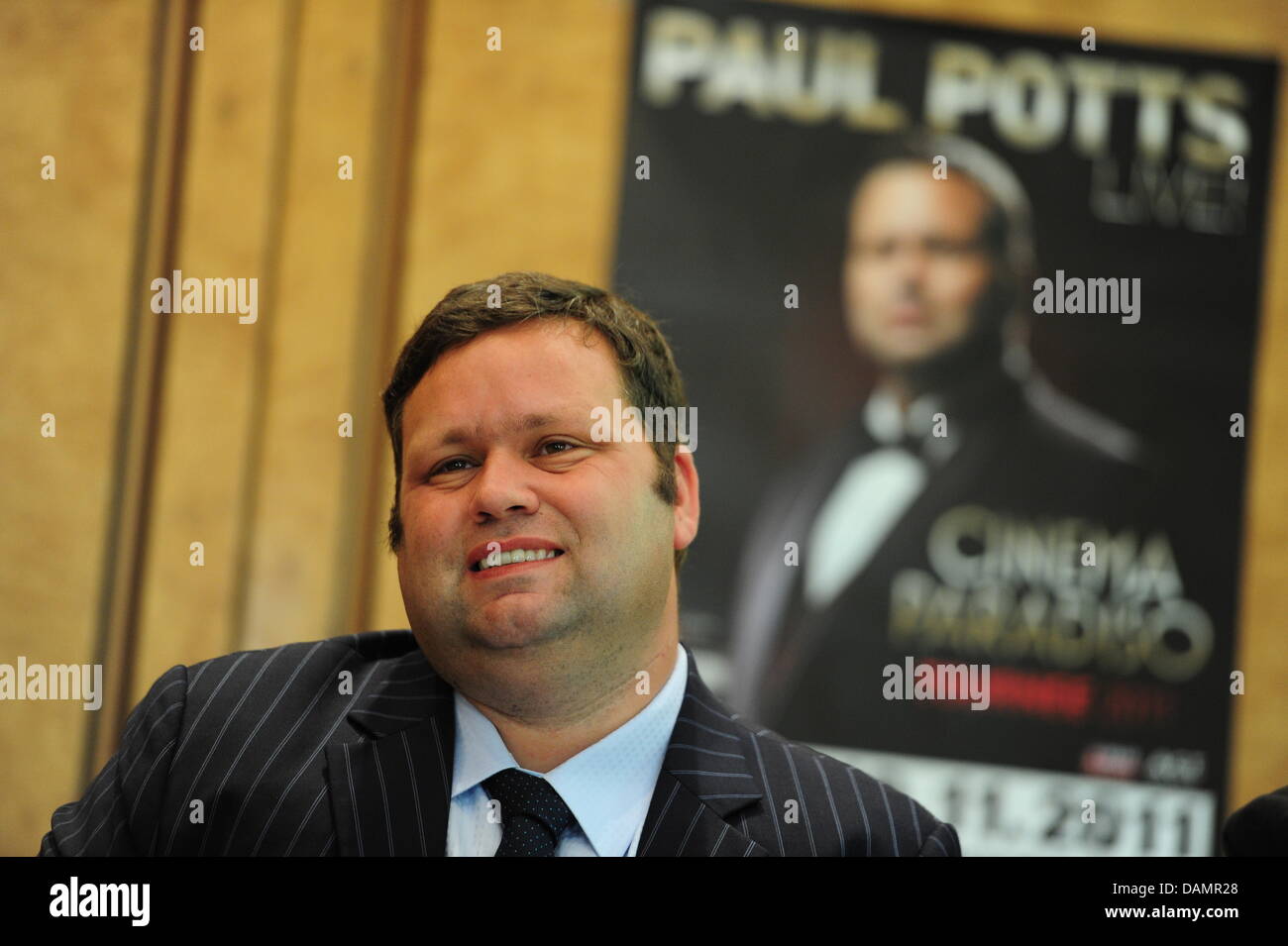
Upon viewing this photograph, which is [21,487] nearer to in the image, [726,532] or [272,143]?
[272,143]

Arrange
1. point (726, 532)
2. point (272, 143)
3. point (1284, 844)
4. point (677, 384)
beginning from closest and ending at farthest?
point (1284, 844)
point (677, 384)
point (272, 143)
point (726, 532)

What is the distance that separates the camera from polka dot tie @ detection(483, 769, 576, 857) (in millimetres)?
1722

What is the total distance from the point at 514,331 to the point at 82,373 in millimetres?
2194

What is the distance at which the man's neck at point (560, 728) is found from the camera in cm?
185

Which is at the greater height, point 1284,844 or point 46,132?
point 46,132

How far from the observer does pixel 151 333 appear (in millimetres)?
3705

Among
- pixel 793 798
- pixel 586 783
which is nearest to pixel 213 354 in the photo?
pixel 586 783

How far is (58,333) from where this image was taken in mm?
3619

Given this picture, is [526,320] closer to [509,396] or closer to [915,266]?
[509,396]

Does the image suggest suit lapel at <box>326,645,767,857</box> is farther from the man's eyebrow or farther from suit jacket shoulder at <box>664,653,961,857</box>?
the man's eyebrow

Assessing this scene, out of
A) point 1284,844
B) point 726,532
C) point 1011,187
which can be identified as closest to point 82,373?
point 726,532

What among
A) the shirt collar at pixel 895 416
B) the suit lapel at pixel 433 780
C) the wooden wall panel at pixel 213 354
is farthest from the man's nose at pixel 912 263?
the suit lapel at pixel 433 780
